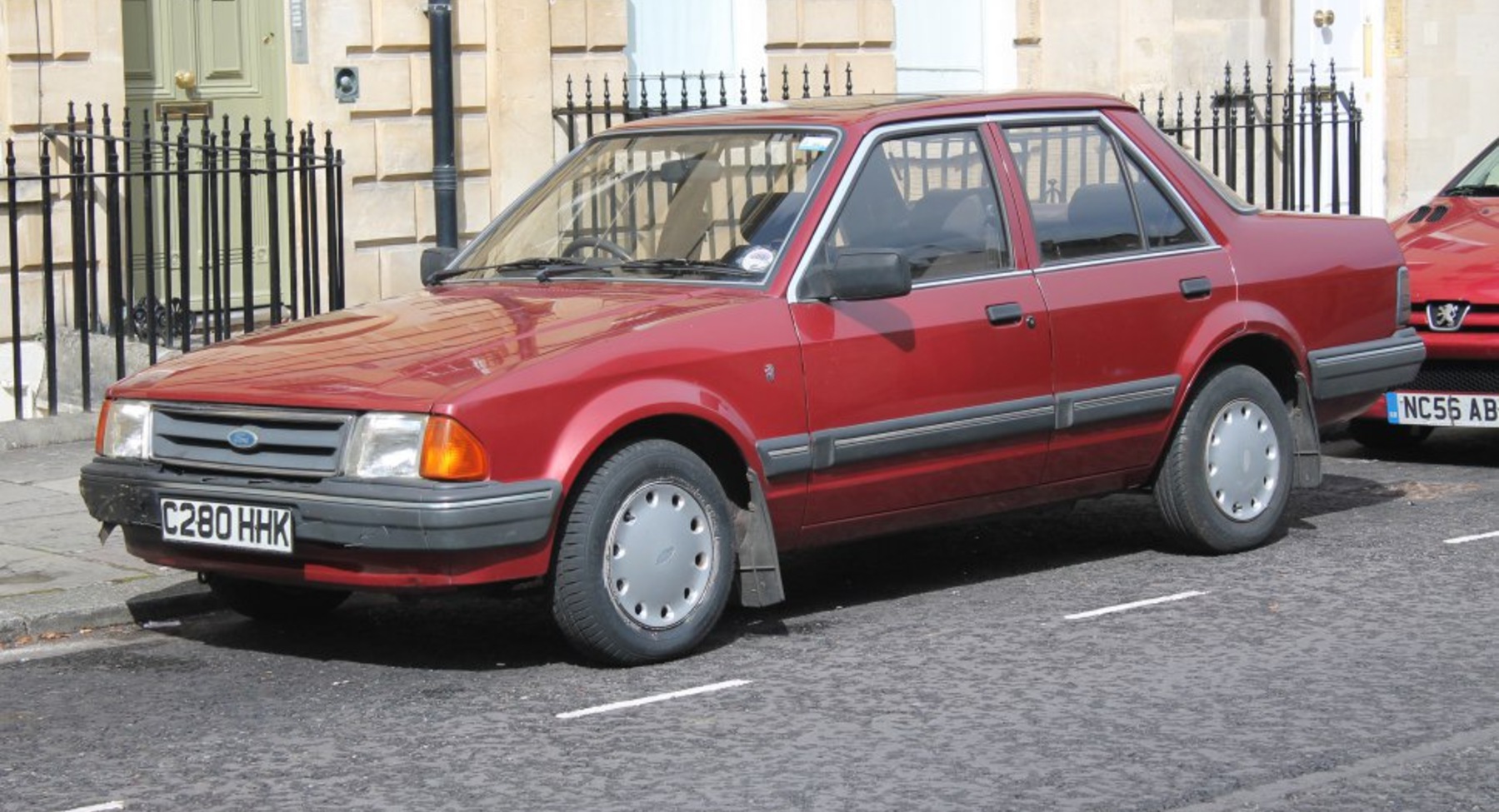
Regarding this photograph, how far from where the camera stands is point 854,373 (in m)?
7.70

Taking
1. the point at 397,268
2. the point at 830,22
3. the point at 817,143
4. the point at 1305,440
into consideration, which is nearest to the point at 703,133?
the point at 817,143

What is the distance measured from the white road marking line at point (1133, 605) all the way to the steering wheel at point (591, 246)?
6.15ft

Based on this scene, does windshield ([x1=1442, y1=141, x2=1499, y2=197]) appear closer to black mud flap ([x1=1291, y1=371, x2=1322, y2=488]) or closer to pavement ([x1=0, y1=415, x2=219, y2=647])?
black mud flap ([x1=1291, y1=371, x2=1322, y2=488])

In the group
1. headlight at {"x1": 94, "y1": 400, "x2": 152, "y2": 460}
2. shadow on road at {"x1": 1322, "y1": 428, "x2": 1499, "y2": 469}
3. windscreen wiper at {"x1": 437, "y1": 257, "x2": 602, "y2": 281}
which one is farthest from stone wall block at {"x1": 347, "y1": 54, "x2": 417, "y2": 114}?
headlight at {"x1": 94, "y1": 400, "x2": 152, "y2": 460}

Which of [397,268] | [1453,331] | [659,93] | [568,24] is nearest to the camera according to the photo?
[1453,331]

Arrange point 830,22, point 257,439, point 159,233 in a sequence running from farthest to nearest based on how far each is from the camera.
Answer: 1. point 830,22
2. point 159,233
3. point 257,439

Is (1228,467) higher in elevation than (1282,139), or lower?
lower

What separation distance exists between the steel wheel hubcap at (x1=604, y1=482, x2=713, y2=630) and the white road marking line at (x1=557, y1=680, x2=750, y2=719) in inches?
12.4

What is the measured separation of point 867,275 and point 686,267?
649 mm

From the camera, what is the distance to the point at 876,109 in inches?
326

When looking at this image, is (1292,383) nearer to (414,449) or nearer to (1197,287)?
(1197,287)

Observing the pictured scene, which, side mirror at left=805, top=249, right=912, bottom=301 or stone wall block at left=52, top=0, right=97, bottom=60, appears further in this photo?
stone wall block at left=52, top=0, right=97, bottom=60

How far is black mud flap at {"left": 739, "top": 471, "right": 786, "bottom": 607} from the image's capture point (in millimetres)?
7480

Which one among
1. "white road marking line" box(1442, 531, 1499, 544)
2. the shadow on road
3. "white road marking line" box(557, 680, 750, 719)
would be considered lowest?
"white road marking line" box(557, 680, 750, 719)
